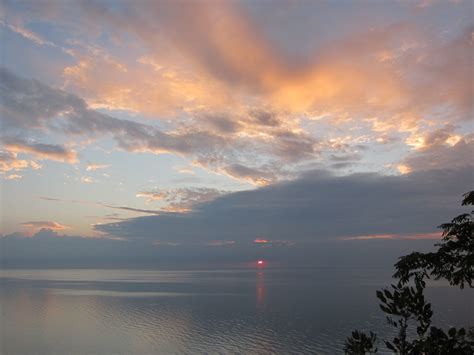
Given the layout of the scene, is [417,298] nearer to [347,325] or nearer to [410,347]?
[410,347]

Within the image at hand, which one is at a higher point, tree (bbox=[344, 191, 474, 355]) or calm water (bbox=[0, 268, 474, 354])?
tree (bbox=[344, 191, 474, 355])

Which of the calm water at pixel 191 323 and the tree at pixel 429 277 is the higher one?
the tree at pixel 429 277

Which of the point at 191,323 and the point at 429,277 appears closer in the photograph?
the point at 429,277

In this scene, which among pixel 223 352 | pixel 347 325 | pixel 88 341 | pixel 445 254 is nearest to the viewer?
pixel 445 254

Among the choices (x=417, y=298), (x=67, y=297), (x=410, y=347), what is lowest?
(x=67, y=297)

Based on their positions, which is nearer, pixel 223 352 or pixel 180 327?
pixel 223 352

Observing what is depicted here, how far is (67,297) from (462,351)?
149121mm

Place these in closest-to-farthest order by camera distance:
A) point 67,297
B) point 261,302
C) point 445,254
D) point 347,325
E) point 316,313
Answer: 1. point 445,254
2. point 347,325
3. point 316,313
4. point 261,302
5. point 67,297

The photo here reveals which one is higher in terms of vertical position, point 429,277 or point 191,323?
point 429,277

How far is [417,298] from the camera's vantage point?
864 centimetres

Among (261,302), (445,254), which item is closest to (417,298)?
(445,254)

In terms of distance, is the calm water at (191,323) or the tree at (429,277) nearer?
the tree at (429,277)

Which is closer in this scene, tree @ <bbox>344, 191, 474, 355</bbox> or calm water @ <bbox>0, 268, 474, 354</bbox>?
tree @ <bbox>344, 191, 474, 355</bbox>

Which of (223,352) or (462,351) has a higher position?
(462,351)
